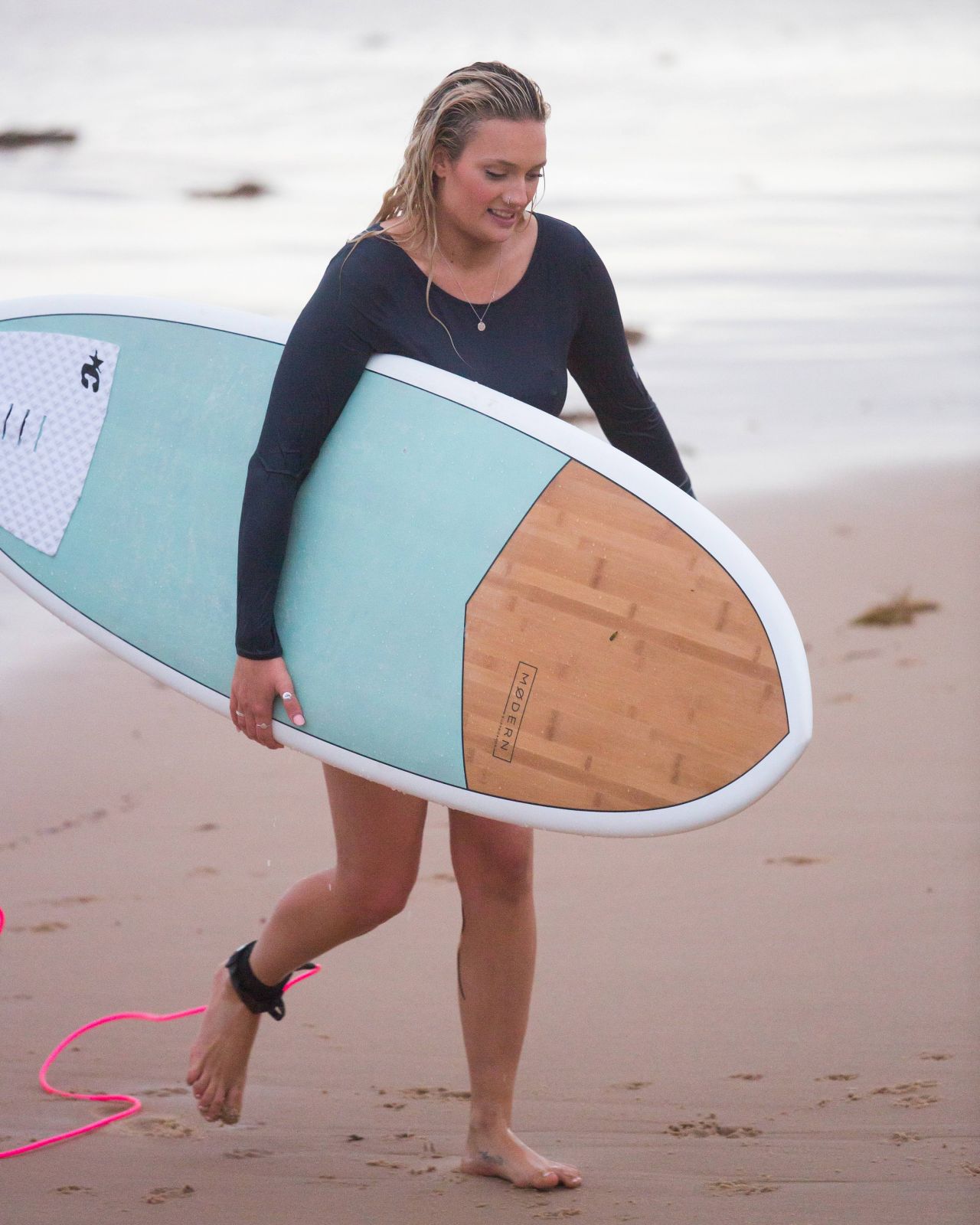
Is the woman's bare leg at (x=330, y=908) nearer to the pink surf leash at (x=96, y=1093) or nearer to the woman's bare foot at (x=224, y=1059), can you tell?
the woman's bare foot at (x=224, y=1059)

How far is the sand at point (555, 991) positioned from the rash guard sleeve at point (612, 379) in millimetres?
1076

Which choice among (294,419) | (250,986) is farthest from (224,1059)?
(294,419)

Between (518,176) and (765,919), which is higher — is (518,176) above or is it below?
above

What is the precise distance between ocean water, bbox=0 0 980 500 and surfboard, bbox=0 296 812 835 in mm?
4409

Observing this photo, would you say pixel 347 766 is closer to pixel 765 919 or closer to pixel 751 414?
pixel 765 919

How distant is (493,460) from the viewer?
2529mm

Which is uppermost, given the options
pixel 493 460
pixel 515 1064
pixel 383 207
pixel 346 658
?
pixel 383 207

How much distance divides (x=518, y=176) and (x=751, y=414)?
607cm

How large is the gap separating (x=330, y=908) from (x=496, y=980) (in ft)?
0.93

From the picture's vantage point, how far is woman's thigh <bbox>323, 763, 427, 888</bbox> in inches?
97.2

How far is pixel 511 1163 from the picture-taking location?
251cm

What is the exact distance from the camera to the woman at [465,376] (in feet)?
7.50

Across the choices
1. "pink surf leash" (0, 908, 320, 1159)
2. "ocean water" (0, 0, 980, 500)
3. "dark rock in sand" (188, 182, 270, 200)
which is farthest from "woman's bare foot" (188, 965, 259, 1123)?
"dark rock in sand" (188, 182, 270, 200)

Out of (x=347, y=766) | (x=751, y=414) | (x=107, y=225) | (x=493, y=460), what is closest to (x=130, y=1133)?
(x=347, y=766)
